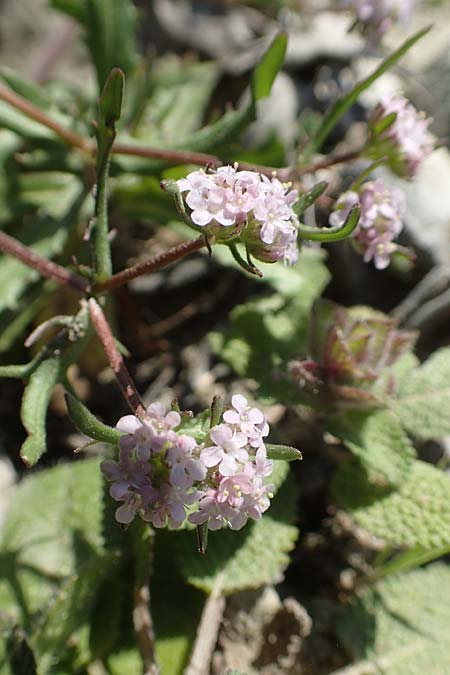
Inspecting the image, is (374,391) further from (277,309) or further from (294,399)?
(277,309)

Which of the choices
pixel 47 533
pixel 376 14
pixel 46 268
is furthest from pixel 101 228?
pixel 376 14

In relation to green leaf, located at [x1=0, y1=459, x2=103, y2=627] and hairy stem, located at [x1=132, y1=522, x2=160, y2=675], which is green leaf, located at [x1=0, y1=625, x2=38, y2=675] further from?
hairy stem, located at [x1=132, y1=522, x2=160, y2=675]

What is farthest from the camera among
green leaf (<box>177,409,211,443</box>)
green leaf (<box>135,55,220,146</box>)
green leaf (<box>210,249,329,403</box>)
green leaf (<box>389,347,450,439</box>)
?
green leaf (<box>135,55,220,146</box>)

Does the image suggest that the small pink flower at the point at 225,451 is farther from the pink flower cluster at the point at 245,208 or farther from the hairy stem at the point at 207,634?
the hairy stem at the point at 207,634

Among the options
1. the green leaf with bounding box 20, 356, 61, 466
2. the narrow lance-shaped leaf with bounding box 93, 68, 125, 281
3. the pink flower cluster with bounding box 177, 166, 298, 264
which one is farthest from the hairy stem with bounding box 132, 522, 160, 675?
the pink flower cluster with bounding box 177, 166, 298, 264

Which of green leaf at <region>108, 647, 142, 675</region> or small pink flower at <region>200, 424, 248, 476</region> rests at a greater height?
small pink flower at <region>200, 424, 248, 476</region>

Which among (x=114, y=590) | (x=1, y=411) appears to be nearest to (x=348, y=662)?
(x=114, y=590)
